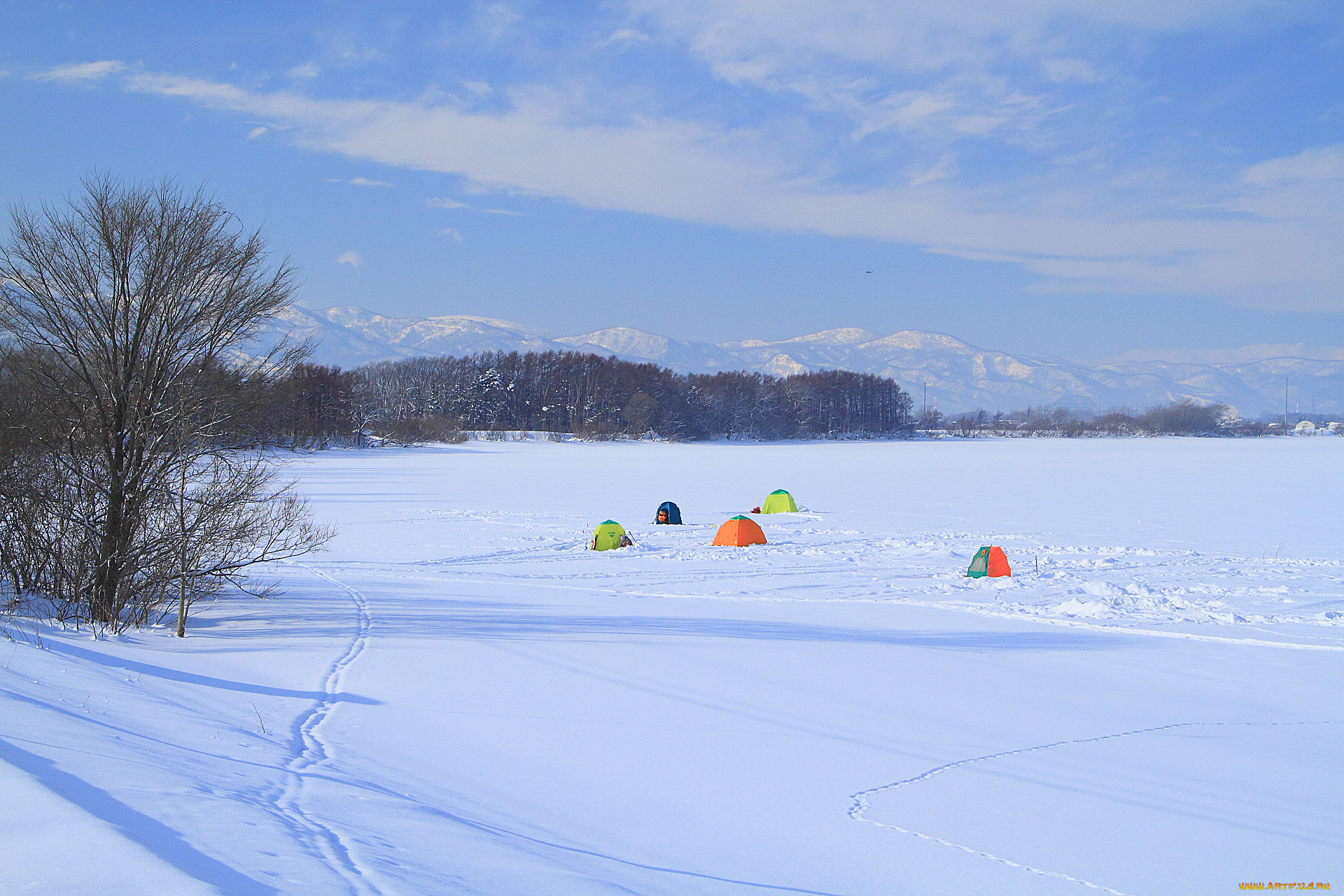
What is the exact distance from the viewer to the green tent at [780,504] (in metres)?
25.8

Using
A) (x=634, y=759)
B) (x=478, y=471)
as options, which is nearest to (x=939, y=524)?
(x=634, y=759)

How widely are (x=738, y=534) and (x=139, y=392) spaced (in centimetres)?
1255

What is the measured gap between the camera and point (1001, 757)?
6.14 metres

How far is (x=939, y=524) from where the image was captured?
23.1 meters

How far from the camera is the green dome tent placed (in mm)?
18625

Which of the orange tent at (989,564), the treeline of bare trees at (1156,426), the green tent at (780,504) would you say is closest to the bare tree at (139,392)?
the orange tent at (989,564)

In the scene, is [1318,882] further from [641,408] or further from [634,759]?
[641,408]

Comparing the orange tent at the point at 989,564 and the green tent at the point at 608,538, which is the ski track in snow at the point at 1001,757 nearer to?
the orange tent at the point at 989,564

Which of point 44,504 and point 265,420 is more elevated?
point 265,420

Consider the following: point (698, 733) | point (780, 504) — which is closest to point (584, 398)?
point (780, 504)

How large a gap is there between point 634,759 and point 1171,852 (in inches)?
128

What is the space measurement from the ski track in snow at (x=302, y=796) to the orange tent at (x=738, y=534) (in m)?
11.4

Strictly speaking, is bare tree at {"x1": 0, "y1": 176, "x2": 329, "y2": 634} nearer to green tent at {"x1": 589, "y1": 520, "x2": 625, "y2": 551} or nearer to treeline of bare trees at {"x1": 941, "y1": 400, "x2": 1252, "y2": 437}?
green tent at {"x1": 589, "y1": 520, "x2": 625, "y2": 551}

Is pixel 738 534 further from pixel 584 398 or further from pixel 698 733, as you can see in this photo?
pixel 584 398
